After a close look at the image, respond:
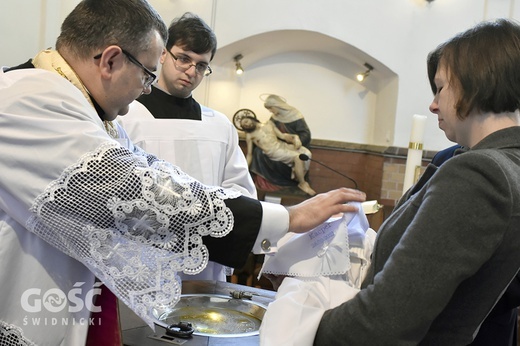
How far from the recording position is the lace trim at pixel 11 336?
55.3 inches

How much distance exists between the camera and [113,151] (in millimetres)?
1386

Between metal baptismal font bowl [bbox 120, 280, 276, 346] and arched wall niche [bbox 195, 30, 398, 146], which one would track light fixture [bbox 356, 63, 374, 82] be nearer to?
arched wall niche [bbox 195, 30, 398, 146]

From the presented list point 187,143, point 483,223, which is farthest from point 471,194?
point 187,143

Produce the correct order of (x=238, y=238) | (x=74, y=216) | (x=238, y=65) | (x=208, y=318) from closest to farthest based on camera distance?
(x=74, y=216), (x=238, y=238), (x=208, y=318), (x=238, y=65)

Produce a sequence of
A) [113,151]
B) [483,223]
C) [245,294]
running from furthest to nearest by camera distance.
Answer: [245,294] → [113,151] → [483,223]

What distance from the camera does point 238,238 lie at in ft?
4.91

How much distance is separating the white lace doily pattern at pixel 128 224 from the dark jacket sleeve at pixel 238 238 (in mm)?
46

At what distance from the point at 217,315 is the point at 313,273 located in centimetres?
35

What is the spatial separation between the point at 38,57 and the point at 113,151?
481 mm

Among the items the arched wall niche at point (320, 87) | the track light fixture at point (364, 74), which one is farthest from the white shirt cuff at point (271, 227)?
the track light fixture at point (364, 74)

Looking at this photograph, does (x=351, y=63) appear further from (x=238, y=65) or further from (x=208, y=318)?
(x=208, y=318)

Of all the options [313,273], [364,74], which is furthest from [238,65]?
[313,273]

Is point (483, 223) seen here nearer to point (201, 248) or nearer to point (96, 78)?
point (201, 248)

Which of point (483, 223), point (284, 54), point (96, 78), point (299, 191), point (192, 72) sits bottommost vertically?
point (299, 191)
